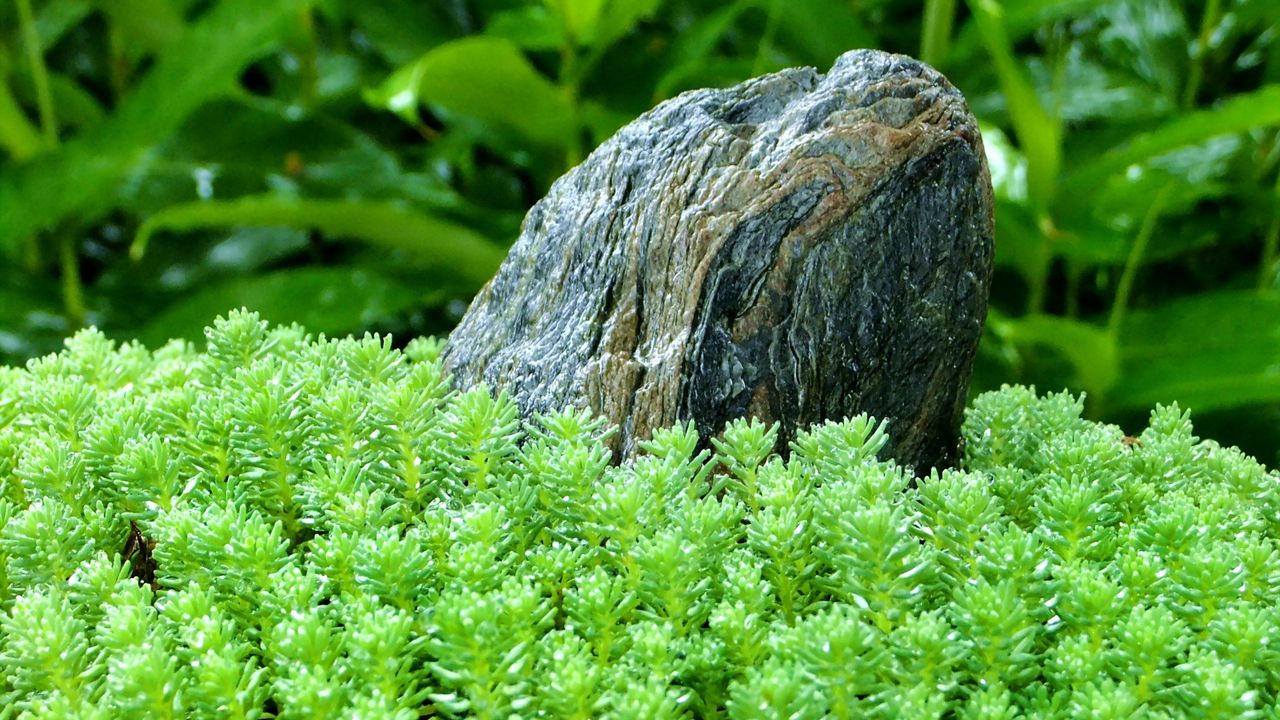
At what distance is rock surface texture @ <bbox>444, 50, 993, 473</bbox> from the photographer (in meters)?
0.97

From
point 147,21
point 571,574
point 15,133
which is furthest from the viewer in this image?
point 147,21

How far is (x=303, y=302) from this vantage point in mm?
2416

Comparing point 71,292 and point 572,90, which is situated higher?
point 572,90

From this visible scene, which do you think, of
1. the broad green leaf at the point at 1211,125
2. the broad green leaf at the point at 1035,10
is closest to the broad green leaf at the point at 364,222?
the broad green leaf at the point at 1035,10

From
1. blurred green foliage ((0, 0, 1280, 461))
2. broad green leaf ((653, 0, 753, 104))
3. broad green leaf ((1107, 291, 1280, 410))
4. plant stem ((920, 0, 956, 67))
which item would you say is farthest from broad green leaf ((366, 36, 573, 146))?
broad green leaf ((1107, 291, 1280, 410))

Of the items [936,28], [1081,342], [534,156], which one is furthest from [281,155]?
[1081,342]

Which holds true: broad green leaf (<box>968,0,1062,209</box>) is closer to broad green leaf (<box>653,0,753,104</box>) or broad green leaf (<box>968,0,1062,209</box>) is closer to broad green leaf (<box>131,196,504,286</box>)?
broad green leaf (<box>653,0,753,104</box>)

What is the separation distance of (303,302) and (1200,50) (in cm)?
216

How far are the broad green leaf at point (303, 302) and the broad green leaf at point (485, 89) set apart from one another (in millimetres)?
422

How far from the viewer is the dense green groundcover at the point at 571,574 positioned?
645mm

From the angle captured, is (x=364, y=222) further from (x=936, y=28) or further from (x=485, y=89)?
(x=936, y=28)

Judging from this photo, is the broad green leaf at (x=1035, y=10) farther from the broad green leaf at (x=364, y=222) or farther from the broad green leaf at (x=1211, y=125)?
the broad green leaf at (x=364, y=222)

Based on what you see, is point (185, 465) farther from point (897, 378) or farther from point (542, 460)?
point (897, 378)

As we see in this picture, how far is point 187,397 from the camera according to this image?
0.93 metres
